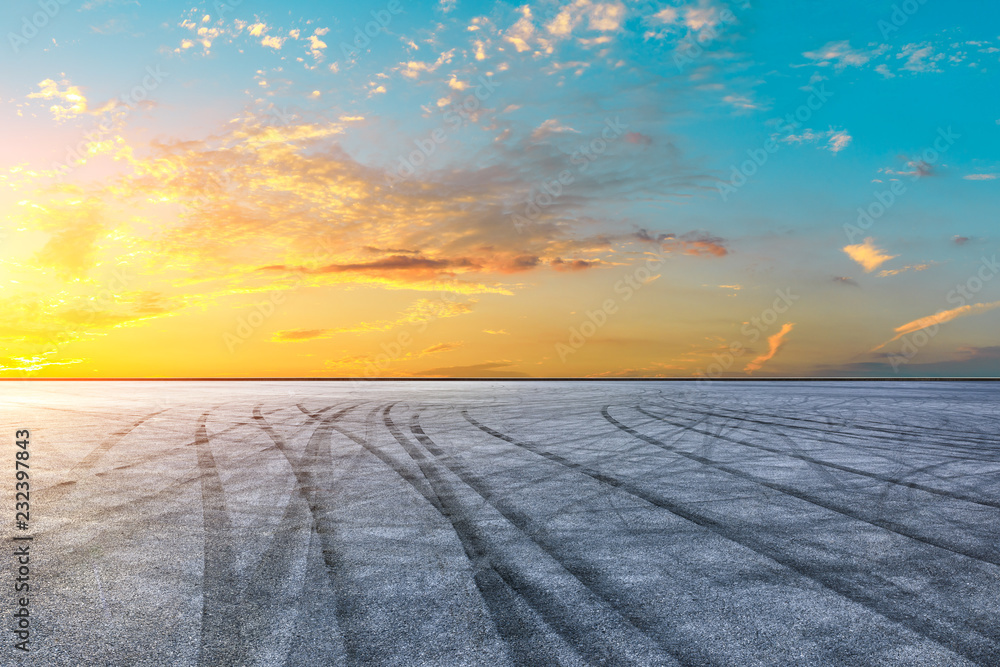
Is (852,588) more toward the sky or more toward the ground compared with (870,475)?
more toward the ground

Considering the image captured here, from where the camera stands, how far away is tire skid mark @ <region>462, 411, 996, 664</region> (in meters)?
4.07

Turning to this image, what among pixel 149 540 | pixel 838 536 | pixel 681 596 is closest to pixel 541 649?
pixel 681 596

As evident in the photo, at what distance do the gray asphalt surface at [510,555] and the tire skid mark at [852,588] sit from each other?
3cm

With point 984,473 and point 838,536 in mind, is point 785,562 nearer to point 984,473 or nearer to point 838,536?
point 838,536

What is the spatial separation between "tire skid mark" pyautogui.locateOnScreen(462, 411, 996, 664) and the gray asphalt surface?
0.09 ft

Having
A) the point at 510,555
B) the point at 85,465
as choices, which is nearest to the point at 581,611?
the point at 510,555

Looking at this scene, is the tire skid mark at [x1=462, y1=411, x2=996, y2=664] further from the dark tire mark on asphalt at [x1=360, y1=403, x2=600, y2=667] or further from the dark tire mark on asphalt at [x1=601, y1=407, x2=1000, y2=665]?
the dark tire mark on asphalt at [x1=360, y1=403, x2=600, y2=667]

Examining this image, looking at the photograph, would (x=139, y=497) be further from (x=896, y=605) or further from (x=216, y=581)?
(x=896, y=605)

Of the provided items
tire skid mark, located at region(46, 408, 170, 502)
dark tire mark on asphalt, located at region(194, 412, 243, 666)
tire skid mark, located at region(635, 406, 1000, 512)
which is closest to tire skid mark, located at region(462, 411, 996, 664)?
tire skid mark, located at region(635, 406, 1000, 512)

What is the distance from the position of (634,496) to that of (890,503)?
3309 mm

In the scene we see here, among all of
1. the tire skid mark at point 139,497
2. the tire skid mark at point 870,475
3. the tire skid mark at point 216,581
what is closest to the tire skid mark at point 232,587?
the tire skid mark at point 216,581

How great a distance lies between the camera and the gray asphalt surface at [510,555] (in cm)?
399

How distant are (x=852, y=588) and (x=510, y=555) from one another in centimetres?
291

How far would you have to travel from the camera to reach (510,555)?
564cm
